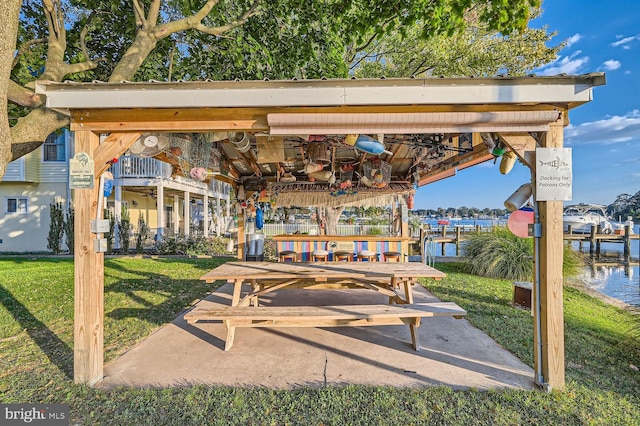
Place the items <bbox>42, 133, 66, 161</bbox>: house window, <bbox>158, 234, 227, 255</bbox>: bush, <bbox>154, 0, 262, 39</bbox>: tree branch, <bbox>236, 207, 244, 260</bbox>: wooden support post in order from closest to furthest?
<bbox>154, 0, 262, 39</bbox>: tree branch < <bbox>236, 207, 244, 260</bbox>: wooden support post < <bbox>158, 234, 227, 255</bbox>: bush < <bbox>42, 133, 66, 161</bbox>: house window

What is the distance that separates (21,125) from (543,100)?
18.4 feet

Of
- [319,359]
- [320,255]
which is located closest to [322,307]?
[319,359]

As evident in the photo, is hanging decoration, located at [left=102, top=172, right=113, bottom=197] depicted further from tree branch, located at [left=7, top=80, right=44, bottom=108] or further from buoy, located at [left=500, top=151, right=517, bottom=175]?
buoy, located at [left=500, top=151, right=517, bottom=175]

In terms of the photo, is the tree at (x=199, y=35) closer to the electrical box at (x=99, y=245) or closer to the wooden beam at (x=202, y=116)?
the wooden beam at (x=202, y=116)

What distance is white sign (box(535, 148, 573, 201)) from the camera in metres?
2.97

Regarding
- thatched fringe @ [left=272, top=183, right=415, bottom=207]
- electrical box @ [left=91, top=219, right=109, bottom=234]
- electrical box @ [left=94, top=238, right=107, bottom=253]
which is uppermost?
thatched fringe @ [left=272, top=183, right=415, bottom=207]

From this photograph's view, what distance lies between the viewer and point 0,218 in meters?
13.4

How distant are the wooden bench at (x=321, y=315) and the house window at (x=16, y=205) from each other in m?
15.6

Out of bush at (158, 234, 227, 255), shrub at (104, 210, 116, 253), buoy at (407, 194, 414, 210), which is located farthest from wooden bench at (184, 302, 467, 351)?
shrub at (104, 210, 116, 253)

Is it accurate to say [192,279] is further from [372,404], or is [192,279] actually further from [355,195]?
[372,404]

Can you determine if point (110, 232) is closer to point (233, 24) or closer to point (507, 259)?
point (233, 24)

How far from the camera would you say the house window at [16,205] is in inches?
534

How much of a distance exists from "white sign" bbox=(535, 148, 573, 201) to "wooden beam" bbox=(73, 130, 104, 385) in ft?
14.6

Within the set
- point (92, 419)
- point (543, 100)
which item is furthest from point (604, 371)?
point (92, 419)
